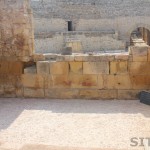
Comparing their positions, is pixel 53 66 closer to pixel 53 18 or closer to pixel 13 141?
pixel 13 141

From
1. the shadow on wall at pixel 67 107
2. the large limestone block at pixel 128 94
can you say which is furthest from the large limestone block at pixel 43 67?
the large limestone block at pixel 128 94

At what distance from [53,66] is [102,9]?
25182 mm

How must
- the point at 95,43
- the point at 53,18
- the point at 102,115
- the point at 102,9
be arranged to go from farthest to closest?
1. the point at 102,9
2. the point at 53,18
3. the point at 95,43
4. the point at 102,115

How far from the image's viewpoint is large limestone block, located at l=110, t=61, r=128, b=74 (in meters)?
6.63

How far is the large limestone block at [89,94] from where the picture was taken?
22.2 ft

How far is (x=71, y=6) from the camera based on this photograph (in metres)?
31.0

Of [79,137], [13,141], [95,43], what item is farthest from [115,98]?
[95,43]

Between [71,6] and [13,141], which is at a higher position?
[71,6]

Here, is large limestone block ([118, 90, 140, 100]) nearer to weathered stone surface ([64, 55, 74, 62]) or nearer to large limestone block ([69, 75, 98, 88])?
large limestone block ([69, 75, 98, 88])

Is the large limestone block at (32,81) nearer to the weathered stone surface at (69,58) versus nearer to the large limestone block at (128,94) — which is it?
the weathered stone surface at (69,58)

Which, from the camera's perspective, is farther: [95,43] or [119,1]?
[119,1]

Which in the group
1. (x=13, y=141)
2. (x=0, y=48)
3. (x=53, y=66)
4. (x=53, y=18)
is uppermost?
(x=53, y=18)

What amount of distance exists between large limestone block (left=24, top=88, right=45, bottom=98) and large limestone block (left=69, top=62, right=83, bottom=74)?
891 mm

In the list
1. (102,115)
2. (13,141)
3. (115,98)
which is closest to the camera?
(13,141)
